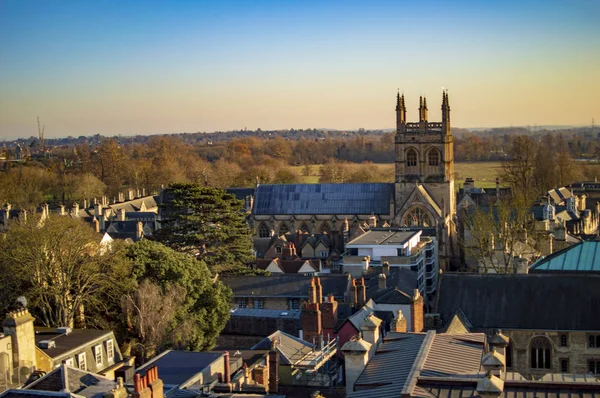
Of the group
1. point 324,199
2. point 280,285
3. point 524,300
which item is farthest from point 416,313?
point 324,199

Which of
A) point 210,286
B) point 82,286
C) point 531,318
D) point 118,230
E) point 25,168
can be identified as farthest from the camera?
point 25,168

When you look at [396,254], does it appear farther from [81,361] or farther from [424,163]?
[81,361]

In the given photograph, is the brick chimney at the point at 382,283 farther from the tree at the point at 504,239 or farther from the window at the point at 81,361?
the window at the point at 81,361

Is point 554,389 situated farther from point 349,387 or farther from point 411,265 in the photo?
point 411,265

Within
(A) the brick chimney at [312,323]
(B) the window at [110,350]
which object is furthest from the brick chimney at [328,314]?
(B) the window at [110,350]

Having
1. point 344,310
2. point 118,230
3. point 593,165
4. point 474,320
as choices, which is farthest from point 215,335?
point 593,165

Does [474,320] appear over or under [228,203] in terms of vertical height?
under
